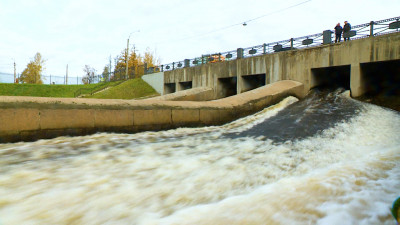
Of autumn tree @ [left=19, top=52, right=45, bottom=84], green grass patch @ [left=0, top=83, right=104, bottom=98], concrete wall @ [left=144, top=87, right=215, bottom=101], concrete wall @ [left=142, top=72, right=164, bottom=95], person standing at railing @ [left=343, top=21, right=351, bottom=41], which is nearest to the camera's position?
person standing at railing @ [left=343, top=21, right=351, bottom=41]

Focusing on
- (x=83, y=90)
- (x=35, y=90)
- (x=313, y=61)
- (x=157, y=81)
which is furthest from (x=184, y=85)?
(x=35, y=90)

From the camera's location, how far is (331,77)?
42.8ft

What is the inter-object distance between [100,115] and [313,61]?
9551 millimetres

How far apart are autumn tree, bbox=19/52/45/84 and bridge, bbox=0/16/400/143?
38052 millimetres

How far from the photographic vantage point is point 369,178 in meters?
3.24

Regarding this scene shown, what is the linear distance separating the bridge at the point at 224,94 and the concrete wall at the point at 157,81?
5.31 meters

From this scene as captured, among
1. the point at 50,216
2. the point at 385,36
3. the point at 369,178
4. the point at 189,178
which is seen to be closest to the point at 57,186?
the point at 50,216

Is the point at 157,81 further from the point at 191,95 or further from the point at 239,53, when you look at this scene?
the point at 191,95

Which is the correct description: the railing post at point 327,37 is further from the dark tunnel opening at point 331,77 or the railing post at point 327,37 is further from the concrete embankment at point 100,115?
the concrete embankment at point 100,115

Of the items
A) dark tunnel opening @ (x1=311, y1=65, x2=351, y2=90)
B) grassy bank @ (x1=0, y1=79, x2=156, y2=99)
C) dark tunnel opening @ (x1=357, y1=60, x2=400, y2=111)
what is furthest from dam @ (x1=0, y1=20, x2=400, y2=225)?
grassy bank @ (x1=0, y1=79, x2=156, y2=99)

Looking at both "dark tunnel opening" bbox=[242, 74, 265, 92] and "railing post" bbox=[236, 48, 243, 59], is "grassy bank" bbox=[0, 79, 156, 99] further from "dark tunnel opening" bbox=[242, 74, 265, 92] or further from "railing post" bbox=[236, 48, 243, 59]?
"dark tunnel opening" bbox=[242, 74, 265, 92]

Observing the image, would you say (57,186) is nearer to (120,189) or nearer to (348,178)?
(120,189)

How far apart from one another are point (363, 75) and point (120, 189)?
1093cm

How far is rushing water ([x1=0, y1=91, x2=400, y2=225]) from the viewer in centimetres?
219
